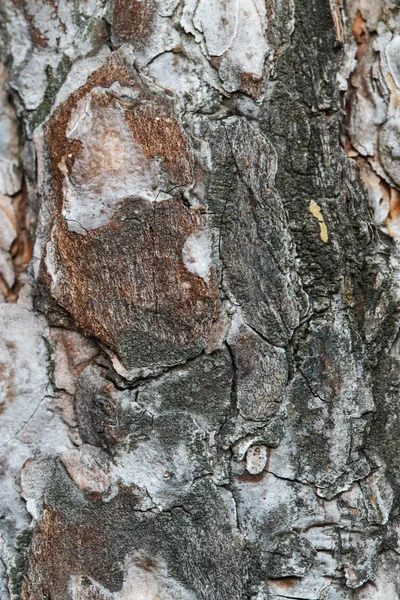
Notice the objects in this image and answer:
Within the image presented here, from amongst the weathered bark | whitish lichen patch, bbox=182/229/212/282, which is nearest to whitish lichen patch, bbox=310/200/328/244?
the weathered bark

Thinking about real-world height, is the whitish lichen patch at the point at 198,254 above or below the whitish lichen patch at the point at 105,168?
below

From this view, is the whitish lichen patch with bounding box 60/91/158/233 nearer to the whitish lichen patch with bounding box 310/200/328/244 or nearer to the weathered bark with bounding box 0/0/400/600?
the weathered bark with bounding box 0/0/400/600

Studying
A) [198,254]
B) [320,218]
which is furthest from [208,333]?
[320,218]

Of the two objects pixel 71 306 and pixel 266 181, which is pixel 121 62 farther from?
pixel 71 306

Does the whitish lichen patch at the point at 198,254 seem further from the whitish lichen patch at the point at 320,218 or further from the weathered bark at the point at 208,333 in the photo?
the whitish lichen patch at the point at 320,218

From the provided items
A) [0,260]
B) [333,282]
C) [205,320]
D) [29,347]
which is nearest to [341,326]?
[333,282]

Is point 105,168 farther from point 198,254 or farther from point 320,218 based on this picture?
point 320,218

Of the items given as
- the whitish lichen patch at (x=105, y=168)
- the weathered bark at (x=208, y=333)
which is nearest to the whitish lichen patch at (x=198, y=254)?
the weathered bark at (x=208, y=333)

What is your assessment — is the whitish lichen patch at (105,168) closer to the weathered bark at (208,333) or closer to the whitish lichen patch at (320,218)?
the weathered bark at (208,333)

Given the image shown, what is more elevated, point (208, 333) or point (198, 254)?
point (198, 254)

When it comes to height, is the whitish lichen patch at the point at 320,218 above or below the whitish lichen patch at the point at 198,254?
above
